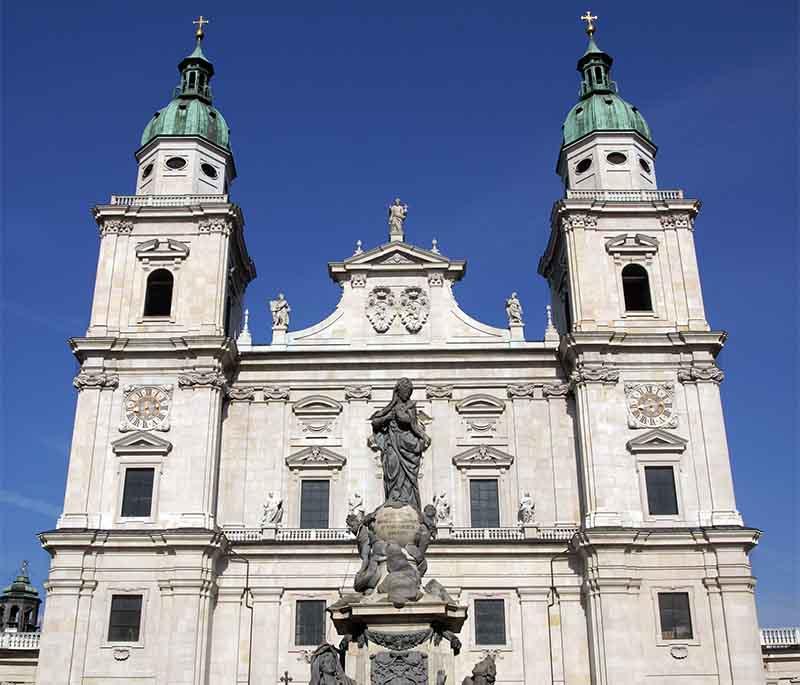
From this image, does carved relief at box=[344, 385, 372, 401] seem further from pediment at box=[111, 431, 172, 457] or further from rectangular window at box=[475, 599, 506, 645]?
rectangular window at box=[475, 599, 506, 645]

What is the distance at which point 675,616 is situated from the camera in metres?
28.8

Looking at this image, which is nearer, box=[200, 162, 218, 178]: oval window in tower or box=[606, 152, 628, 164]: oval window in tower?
box=[606, 152, 628, 164]: oval window in tower

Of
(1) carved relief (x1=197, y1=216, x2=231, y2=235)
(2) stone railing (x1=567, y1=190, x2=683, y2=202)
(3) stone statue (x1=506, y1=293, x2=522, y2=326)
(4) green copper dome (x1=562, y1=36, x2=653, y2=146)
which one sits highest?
(4) green copper dome (x1=562, y1=36, x2=653, y2=146)

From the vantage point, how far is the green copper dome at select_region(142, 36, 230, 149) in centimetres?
3741

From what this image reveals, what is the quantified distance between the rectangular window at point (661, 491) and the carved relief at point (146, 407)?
15.3m

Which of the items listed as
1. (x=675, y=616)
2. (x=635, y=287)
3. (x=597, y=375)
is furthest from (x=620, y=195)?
(x=675, y=616)

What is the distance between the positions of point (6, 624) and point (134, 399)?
1814 centimetres

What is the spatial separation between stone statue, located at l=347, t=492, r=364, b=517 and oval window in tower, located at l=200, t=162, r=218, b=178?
13.9 m

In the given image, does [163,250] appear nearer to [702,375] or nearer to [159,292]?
[159,292]

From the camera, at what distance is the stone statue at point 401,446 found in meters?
15.6

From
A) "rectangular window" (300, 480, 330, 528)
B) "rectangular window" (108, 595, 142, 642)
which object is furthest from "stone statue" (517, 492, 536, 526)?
"rectangular window" (108, 595, 142, 642)

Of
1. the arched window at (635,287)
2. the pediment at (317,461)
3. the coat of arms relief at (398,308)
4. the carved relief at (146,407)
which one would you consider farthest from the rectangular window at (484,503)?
the carved relief at (146,407)

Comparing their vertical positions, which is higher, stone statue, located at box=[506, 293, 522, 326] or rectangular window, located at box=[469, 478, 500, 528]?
stone statue, located at box=[506, 293, 522, 326]

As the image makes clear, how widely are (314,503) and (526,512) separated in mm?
6810
